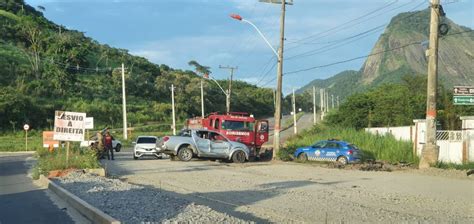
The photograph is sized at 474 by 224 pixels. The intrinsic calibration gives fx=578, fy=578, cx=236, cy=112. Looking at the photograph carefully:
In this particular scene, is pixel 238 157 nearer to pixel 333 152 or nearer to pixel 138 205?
pixel 333 152

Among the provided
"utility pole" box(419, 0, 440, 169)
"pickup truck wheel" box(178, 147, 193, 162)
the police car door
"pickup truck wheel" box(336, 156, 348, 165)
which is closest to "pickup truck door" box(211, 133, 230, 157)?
"pickup truck wheel" box(178, 147, 193, 162)

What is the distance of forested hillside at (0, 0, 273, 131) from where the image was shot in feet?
260

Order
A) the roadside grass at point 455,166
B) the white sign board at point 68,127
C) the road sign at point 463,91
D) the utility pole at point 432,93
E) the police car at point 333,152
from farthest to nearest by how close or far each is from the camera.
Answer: the police car at point 333,152, the roadside grass at point 455,166, the utility pole at point 432,93, the road sign at point 463,91, the white sign board at point 68,127

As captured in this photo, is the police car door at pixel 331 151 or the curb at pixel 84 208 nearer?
the curb at pixel 84 208

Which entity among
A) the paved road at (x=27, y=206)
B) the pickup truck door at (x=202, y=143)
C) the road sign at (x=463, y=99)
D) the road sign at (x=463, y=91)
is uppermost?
the road sign at (x=463, y=91)

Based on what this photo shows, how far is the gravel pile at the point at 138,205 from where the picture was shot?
1041 centimetres

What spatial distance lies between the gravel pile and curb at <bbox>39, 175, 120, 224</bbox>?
27 centimetres

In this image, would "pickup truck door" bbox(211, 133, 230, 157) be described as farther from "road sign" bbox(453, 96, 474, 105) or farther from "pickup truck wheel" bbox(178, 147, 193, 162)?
"road sign" bbox(453, 96, 474, 105)

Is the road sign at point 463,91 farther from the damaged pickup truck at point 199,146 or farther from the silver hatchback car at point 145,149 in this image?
the silver hatchback car at point 145,149

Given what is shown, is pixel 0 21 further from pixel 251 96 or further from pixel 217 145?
pixel 217 145

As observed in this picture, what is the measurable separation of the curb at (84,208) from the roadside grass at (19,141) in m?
32.0

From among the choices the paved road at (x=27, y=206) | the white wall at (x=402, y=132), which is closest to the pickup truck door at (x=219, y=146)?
the white wall at (x=402, y=132)

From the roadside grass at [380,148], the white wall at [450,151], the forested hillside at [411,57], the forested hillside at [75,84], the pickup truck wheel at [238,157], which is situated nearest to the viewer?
the white wall at [450,151]

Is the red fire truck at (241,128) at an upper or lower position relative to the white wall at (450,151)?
upper
